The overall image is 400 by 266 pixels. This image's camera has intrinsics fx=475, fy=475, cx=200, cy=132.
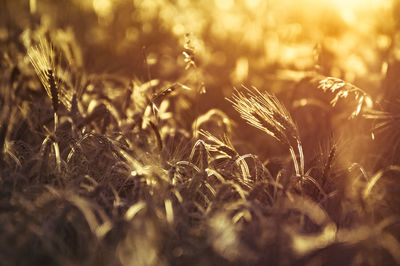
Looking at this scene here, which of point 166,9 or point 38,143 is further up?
point 166,9

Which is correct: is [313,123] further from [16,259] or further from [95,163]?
[16,259]

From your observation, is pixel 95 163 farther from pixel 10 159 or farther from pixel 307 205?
pixel 307 205

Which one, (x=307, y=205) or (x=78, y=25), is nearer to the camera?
(x=307, y=205)

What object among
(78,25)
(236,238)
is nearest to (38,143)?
(236,238)

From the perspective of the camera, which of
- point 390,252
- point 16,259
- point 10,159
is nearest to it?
point 16,259

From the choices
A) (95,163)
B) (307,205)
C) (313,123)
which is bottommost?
(313,123)

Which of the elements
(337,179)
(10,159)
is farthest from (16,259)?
(337,179)

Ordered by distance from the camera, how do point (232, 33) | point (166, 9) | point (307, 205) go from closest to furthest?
point (307, 205), point (166, 9), point (232, 33)
